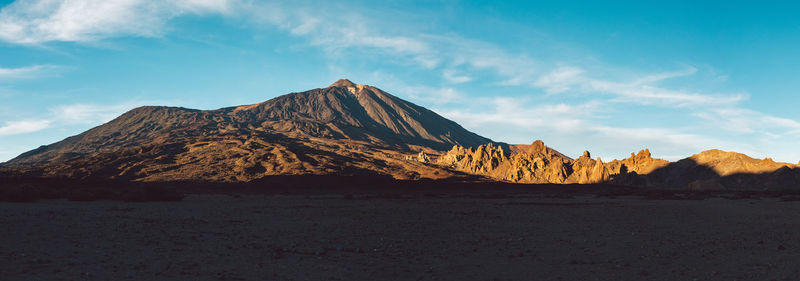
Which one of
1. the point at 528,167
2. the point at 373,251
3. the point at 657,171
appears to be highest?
the point at 528,167

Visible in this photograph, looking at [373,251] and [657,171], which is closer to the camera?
[373,251]

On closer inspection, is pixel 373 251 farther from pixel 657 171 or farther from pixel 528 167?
pixel 528 167

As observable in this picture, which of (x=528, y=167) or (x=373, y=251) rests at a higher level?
(x=528, y=167)

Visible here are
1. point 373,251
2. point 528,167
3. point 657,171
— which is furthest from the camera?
point 528,167

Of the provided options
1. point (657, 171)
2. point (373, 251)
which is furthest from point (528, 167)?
point (373, 251)

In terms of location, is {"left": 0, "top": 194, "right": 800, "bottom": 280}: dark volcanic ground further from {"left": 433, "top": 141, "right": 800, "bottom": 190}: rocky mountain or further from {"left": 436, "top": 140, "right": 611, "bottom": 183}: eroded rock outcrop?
{"left": 436, "top": 140, "right": 611, "bottom": 183}: eroded rock outcrop

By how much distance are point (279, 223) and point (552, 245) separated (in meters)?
12.2

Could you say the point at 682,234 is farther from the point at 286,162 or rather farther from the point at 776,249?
the point at 286,162

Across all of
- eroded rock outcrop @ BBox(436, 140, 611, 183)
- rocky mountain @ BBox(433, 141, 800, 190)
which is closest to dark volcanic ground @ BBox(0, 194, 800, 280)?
rocky mountain @ BBox(433, 141, 800, 190)

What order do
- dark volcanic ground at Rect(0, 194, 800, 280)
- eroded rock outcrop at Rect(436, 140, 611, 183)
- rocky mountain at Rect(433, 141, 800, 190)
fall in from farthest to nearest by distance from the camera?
eroded rock outcrop at Rect(436, 140, 611, 183) < rocky mountain at Rect(433, 141, 800, 190) < dark volcanic ground at Rect(0, 194, 800, 280)

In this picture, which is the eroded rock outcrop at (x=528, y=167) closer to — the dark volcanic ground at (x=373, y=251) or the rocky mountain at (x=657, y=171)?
the rocky mountain at (x=657, y=171)

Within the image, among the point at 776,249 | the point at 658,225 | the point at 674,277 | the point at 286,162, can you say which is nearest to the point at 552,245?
the point at 674,277

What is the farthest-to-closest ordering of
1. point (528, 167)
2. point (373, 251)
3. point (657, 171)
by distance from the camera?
point (528, 167) → point (657, 171) → point (373, 251)

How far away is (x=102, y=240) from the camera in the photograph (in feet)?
44.5
